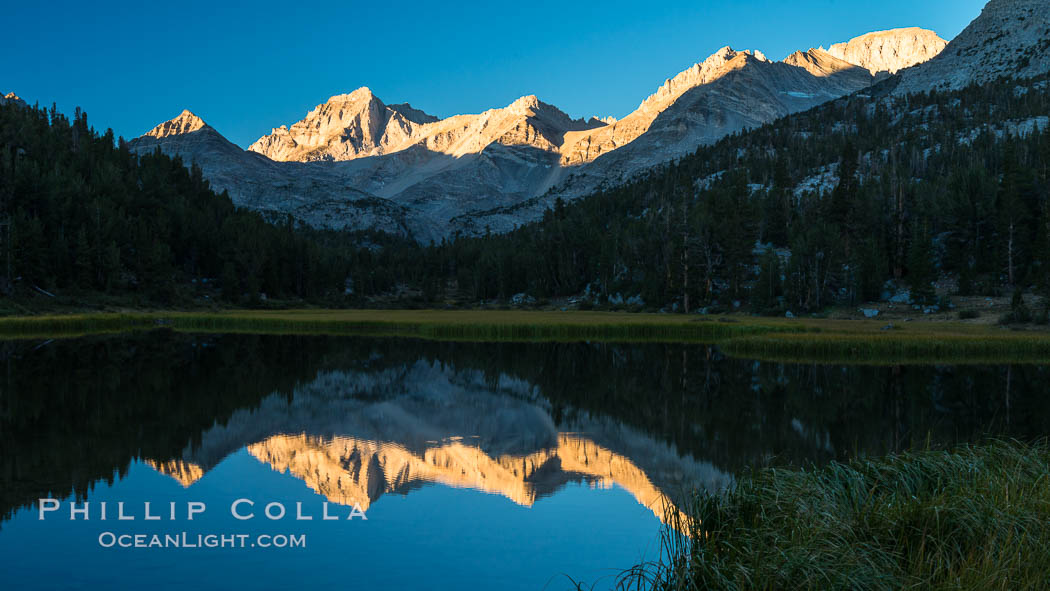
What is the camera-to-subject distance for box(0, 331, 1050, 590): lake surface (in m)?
13.7

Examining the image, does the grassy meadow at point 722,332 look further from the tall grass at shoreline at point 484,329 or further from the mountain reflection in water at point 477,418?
the mountain reflection in water at point 477,418

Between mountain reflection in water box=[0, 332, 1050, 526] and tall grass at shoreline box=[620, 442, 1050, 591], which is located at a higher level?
tall grass at shoreline box=[620, 442, 1050, 591]

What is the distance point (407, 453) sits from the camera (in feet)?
77.4

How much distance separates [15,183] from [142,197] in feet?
113

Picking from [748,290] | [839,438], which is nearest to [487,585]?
[839,438]

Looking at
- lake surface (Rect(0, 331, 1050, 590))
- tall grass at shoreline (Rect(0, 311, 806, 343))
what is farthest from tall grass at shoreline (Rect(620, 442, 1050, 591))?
tall grass at shoreline (Rect(0, 311, 806, 343))

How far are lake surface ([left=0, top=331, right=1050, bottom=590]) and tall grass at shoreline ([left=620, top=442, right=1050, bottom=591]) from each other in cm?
198

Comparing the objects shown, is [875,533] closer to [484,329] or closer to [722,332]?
[722,332]

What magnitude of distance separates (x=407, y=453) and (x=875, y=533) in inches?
643

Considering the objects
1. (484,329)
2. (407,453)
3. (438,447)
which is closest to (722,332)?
(484,329)

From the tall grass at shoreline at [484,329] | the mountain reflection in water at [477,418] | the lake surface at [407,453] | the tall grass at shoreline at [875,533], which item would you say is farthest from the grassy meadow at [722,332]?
the tall grass at shoreline at [875,533]

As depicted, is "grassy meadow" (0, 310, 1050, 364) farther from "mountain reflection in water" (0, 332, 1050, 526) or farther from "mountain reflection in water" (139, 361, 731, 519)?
"mountain reflection in water" (139, 361, 731, 519)

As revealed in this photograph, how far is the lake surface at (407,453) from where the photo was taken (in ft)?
44.9

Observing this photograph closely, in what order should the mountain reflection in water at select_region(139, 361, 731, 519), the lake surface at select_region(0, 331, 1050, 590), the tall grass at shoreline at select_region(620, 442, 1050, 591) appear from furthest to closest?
the mountain reflection in water at select_region(139, 361, 731, 519)
the lake surface at select_region(0, 331, 1050, 590)
the tall grass at shoreline at select_region(620, 442, 1050, 591)
